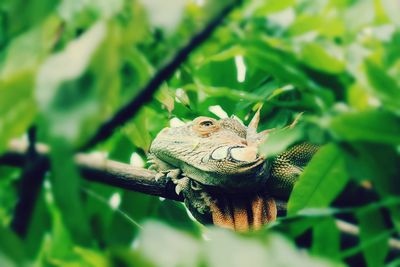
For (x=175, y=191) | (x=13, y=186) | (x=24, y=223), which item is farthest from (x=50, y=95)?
(x=175, y=191)

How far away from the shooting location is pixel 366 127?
37.2 inches

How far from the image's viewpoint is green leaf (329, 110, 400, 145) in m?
0.93

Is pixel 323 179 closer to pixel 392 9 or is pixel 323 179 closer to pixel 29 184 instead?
pixel 392 9

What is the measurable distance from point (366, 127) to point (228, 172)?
148 centimetres

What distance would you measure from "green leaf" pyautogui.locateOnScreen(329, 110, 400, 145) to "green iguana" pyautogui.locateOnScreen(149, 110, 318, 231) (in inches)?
51.2

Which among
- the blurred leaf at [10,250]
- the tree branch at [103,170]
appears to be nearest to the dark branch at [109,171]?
the tree branch at [103,170]

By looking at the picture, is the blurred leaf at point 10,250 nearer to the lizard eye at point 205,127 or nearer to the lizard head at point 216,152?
the lizard head at point 216,152

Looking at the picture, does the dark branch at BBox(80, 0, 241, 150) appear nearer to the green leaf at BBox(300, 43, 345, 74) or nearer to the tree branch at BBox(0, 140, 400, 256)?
the tree branch at BBox(0, 140, 400, 256)

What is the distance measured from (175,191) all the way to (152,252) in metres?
1.48

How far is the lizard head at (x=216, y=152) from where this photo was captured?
240cm

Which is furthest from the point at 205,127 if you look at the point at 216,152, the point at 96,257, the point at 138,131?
the point at 96,257

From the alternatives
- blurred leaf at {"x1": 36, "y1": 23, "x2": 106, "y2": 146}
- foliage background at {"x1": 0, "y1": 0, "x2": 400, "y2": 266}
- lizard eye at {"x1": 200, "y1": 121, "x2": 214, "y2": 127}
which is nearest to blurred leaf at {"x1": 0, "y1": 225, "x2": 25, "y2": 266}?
foliage background at {"x1": 0, "y1": 0, "x2": 400, "y2": 266}

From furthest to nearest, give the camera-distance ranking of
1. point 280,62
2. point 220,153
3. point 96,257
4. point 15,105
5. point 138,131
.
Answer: point 220,153 < point 138,131 < point 280,62 < point 96,257 < point 15,105

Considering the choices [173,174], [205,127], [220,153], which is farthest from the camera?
[205,127]
